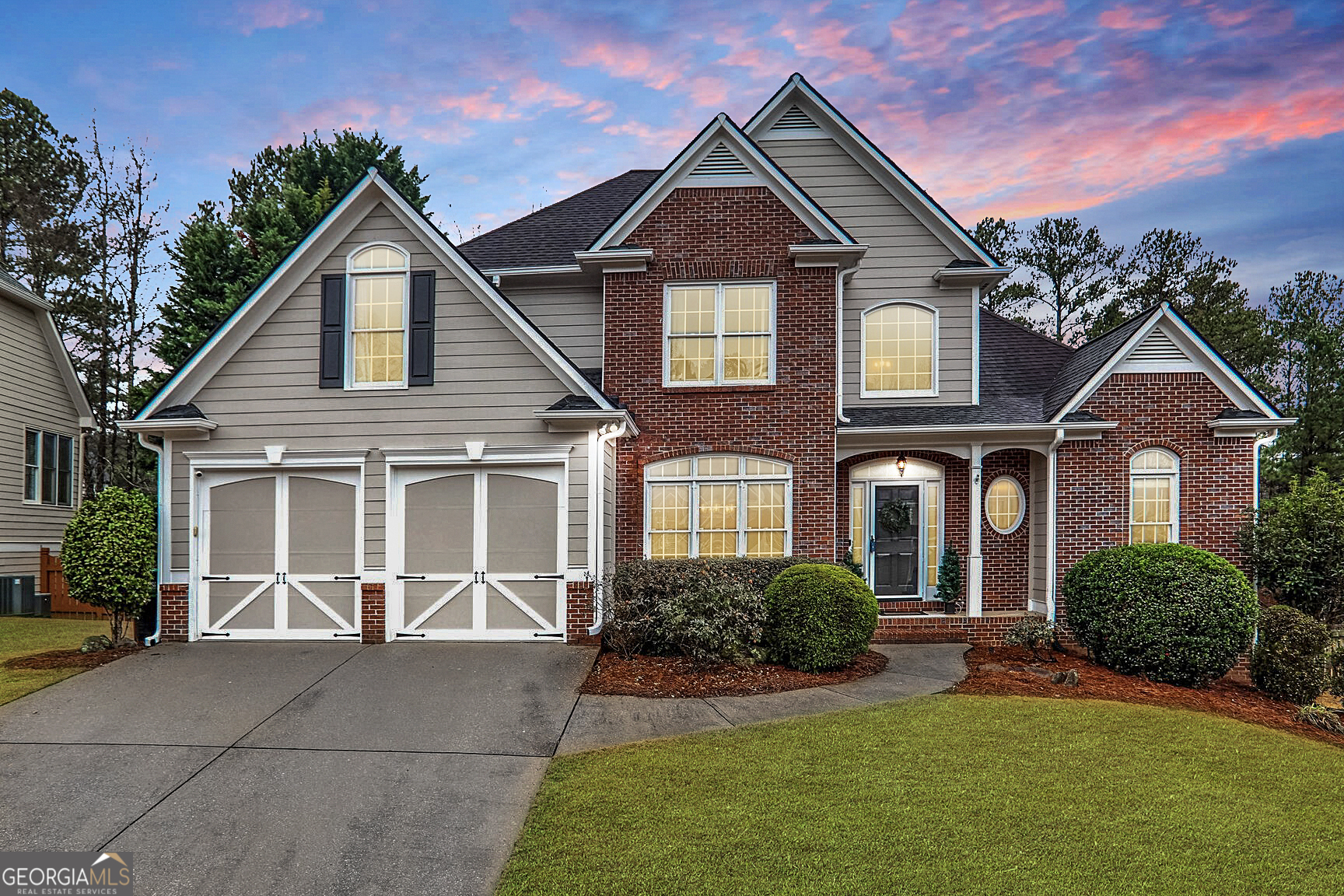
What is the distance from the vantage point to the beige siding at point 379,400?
36.2 feet

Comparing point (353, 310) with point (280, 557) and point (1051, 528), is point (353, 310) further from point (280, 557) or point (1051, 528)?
point (1051, 528)

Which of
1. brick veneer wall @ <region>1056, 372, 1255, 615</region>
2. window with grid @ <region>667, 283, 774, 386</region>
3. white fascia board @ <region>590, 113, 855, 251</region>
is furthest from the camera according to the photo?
brick veneer wall @ <region>1056, 372, 1255, 615</region>

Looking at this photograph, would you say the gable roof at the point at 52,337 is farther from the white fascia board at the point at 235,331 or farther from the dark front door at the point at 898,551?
the dark front door at the point at 898,551

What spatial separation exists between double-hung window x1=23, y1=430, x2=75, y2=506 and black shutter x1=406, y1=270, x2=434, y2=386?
528 inches

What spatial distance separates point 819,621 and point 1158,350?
8.27 m

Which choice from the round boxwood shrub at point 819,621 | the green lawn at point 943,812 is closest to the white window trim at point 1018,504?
the round boxwood shrub at point 819,621

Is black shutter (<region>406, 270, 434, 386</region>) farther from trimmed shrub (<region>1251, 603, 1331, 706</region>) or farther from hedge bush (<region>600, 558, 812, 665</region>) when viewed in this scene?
trimmed shrub (<region>1251, 603, 1331, 706</region>)

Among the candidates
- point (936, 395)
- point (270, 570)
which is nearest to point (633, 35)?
point (936, 395)

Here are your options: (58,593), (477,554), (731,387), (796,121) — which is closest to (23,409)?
(58,593)

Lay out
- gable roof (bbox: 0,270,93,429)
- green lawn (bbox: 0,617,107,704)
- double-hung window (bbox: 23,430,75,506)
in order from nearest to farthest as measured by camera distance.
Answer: green lawn (bbox: 0,617,107,704) → gable roof (bbox: 0,270,93,429) → double-hung window (bbox: 23,430,75,506)

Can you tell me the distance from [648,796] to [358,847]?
2109 millimetres

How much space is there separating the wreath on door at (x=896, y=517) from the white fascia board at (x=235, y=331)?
1012 centimetres

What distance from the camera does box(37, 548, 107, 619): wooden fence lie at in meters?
17.6

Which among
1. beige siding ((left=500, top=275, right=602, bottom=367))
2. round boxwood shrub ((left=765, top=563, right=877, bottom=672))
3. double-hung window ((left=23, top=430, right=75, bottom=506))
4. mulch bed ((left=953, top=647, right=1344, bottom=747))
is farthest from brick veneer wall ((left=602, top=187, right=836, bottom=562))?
double-hung window ((left=23, top=430, right=75, bottom=506))
